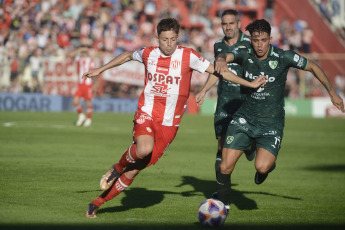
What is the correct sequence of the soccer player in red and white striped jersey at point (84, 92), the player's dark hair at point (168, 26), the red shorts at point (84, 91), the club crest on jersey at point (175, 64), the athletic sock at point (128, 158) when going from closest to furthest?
the athletic sock at point (128, 158) → the player's dark hair at point (168, 26) → the club crest on jersey at point (175, 64) → the soccer player in red and white striped jersey at point (84, 92) → the red shorts at point (84, 91)

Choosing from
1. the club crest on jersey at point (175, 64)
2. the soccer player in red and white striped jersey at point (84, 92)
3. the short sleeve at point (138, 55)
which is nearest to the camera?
the club crest on jersey at point (175, 64)

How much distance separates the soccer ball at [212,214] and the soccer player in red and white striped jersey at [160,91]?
0.96 metres

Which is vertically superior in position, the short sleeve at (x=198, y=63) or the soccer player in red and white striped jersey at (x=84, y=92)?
the short sleeve at (x=198, y=63)

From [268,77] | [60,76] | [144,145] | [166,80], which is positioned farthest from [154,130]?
[60,76]

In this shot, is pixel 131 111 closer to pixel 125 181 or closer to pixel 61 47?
pixel 61 47

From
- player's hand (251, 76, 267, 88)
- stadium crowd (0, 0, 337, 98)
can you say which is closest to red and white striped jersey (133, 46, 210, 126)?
player's hand (251, 76, 267, 88)

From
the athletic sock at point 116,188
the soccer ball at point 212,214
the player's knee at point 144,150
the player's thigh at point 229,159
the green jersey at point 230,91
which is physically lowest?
the soccer ball at point 212,214

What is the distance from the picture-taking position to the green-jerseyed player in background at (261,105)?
28.0ft

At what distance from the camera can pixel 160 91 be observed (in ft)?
27.4

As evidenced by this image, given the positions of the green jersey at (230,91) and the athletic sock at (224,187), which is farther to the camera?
the green jersey at (230,91)

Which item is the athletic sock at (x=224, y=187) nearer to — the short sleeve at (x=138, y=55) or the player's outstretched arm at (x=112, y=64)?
the short sleeve at (x=138, y=55)

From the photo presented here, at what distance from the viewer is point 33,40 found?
30719 mm

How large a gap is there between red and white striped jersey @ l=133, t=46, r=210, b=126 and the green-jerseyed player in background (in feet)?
1.54

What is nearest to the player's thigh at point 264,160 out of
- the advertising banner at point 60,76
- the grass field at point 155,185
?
the grass field at point 155,185
